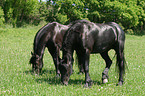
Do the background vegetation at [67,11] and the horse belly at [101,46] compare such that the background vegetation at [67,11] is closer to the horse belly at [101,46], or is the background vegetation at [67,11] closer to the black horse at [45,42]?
the black horse at [45,42]

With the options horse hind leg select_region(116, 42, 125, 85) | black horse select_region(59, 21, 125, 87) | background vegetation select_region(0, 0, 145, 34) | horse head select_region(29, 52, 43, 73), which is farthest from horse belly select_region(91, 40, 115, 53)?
background vegetation select_region(0, 0, 145, 34)

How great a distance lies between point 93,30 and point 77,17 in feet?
91.3

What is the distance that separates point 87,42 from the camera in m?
6.03

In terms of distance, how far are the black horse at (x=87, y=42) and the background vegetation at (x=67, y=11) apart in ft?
89.3

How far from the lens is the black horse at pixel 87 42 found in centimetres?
605

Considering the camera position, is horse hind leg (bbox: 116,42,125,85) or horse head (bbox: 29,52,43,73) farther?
horse head (bbox: 29,52,43,73)

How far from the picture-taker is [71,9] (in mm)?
33688

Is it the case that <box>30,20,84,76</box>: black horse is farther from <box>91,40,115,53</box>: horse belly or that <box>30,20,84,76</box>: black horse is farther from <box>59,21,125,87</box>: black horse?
<box>91,40,115,53</box>: horse belly

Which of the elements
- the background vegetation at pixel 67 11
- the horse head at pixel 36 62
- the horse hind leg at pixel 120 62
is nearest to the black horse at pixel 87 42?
the horse hind leg at pixel 120 62

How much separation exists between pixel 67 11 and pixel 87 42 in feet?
96.3

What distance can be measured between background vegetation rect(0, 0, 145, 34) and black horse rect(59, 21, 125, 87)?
89.3 feet

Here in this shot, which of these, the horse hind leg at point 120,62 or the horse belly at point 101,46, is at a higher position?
the horse belly at point 101,46

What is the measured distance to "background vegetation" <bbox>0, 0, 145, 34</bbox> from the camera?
33875 millimetres

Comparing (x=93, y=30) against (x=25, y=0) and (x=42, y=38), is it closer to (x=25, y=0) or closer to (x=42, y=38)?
(x=42, y=38)
